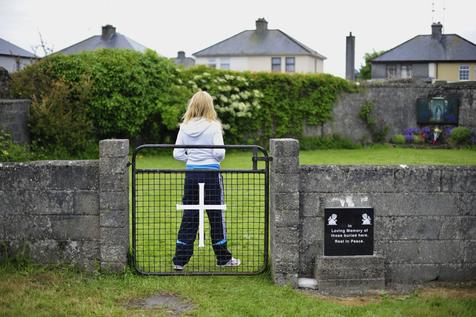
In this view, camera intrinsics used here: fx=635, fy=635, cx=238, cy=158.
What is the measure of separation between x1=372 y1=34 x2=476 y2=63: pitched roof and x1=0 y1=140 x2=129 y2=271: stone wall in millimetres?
50180

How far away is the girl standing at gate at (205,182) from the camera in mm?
6871

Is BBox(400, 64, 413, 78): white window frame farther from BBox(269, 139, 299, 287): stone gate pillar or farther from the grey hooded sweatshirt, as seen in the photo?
BBox(269, 139, 299, 287): stone gate pillar

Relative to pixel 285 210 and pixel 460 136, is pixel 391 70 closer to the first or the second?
pixel 460 136

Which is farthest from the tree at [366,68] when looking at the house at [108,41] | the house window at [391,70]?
the house at [108,41]

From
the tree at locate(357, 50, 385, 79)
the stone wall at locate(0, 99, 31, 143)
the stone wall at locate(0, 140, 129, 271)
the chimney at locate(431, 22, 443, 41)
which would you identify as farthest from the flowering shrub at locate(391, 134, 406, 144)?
the tree at locate(357, 50, 385, 79)

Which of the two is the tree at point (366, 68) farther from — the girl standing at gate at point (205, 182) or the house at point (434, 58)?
the girl standing at gate at point (205, 182)

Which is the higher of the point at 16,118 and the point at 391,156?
the point at 16,118

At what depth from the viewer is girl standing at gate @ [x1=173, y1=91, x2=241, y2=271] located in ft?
22.5

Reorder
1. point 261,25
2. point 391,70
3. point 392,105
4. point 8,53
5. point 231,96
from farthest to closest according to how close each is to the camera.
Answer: point 261,25 < point 391,70 < point 8,53 < point 392,105 < point 231,96

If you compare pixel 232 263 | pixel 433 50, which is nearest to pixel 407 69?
pixel 433 50

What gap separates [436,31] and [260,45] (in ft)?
49.3

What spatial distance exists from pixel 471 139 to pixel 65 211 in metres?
19.8

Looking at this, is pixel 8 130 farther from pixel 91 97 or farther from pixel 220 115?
pixel 220 115

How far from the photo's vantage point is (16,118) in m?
16.3
